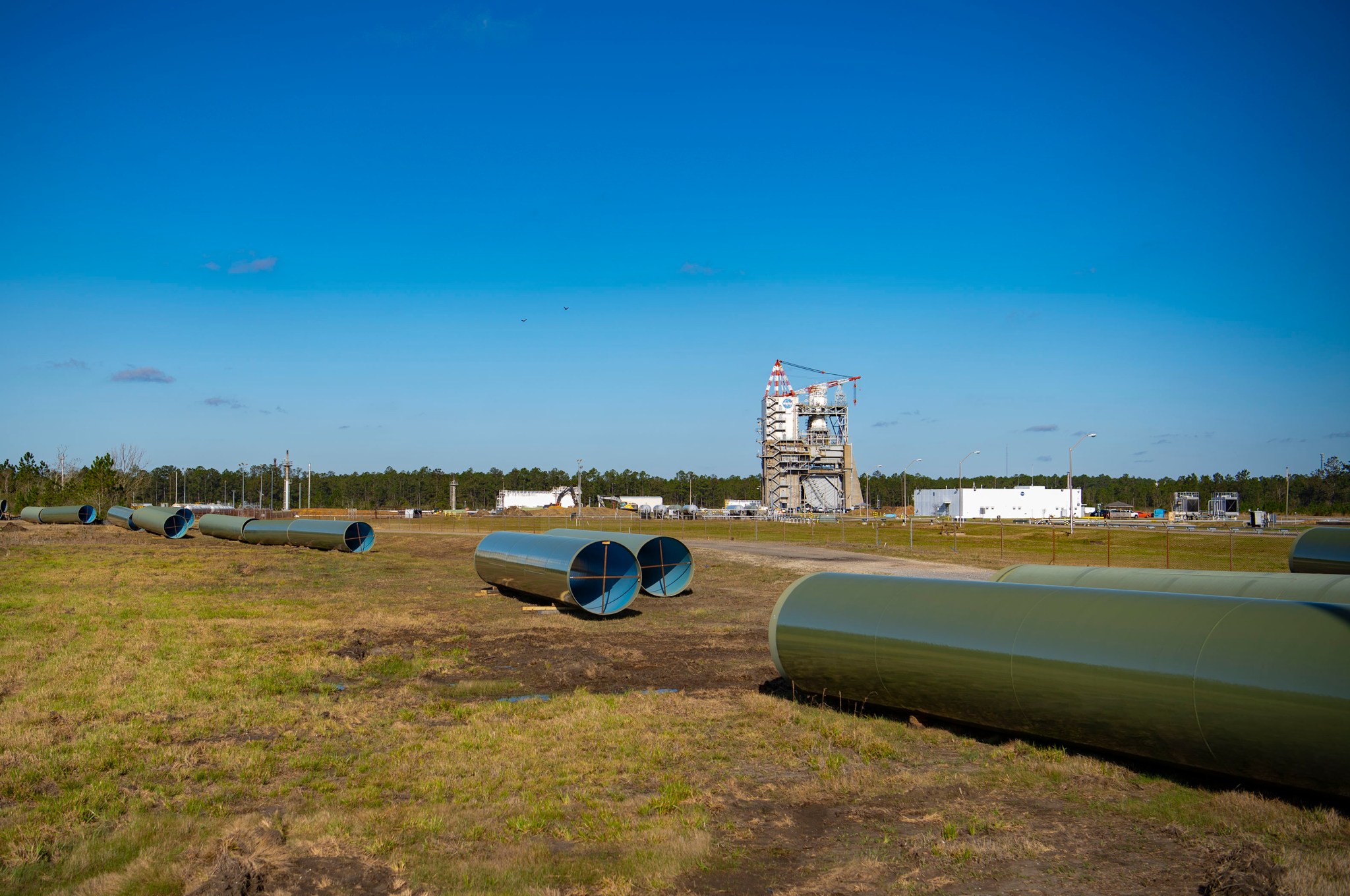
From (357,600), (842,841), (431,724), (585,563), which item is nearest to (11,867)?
(431,724)

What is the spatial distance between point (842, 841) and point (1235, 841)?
11.5 feet

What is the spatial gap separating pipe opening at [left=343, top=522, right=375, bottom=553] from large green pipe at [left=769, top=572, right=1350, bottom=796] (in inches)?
1540

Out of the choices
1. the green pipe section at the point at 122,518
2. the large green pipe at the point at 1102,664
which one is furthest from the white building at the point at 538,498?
the large green pipe at the point at 1102,664

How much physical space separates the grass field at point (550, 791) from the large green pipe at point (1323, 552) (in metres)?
15.4

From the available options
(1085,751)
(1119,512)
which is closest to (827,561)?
(1085,751)

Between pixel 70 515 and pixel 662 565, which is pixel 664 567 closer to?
pixel 662 565

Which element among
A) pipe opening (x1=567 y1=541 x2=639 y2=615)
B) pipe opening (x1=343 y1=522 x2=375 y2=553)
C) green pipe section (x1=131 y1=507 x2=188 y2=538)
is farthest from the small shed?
pipe opening (x1=567 y1=541 x2=639 y2=615)

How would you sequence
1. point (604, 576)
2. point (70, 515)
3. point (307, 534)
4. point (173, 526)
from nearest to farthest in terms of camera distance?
point (604, 576), point (307, 534), point (173, 526), point (70, 515)

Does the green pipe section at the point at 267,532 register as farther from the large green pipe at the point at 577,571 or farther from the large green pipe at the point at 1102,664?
the large green pipe at the point at 1102,664

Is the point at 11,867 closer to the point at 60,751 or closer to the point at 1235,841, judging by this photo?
the point at 60,751

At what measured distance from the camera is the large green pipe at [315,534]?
155 ft

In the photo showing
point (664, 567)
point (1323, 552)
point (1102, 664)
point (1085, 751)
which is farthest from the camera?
point (664, 567)

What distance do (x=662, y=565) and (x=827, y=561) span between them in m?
15.9

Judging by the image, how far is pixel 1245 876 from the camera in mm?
6500
